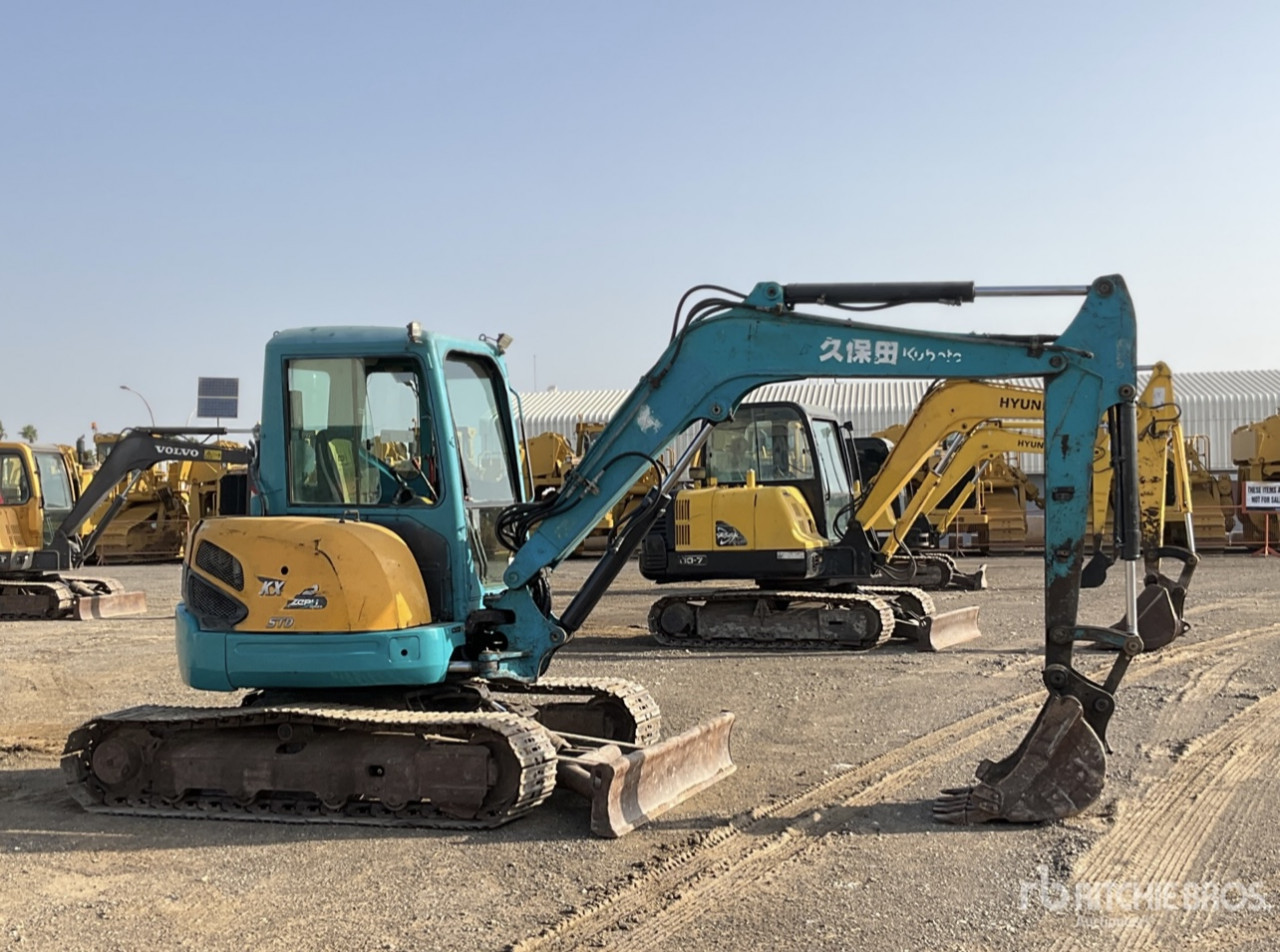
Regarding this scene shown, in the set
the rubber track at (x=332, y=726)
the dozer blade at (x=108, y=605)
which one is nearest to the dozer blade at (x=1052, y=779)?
the rubber track at (x=332, y=726)

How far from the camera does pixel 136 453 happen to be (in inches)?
705

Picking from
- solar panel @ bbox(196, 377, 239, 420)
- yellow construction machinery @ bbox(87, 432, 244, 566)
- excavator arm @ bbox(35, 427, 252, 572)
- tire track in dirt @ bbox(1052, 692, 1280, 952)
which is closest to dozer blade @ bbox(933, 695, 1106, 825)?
tire track in dirt @ bbox(1052, 692, 1280, 952)

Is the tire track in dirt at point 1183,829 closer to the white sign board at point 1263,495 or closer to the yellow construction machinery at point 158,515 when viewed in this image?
the white sign board at point 1263,495

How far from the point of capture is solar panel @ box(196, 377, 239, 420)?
87.1ft

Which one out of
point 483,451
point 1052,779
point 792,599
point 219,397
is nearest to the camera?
point 1052,779

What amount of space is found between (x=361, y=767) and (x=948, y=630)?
29.0 ft

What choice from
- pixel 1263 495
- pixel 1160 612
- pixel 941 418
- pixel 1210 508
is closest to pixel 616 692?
pixel 1160 612

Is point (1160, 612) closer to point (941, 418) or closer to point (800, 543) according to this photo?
point (941, 418)

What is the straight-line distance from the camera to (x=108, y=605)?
2012 cm

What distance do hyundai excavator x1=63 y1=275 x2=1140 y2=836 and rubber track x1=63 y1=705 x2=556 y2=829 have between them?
17mm

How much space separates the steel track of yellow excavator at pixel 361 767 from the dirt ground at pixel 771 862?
0.54ft

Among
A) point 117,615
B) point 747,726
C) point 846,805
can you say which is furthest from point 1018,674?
point 117,615

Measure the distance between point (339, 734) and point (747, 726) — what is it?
11.8 ft

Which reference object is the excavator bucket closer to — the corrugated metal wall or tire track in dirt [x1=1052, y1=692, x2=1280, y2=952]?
tire track in dirt [x1=1052, y1=692, x2=1280, y2=952]
